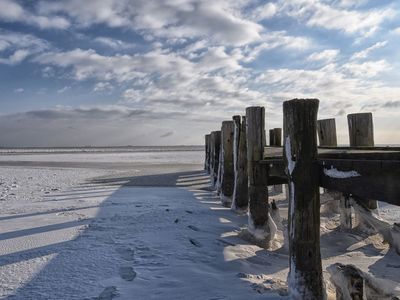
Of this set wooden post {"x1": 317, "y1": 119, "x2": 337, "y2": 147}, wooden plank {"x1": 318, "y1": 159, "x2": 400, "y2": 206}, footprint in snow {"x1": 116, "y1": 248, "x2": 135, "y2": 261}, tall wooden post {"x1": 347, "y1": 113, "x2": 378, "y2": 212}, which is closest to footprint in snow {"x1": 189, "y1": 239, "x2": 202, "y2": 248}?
footprint in snow {"x1": 116, "y1": 248, "x2": 135, "y2": 261}

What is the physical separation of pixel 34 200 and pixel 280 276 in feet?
21.8

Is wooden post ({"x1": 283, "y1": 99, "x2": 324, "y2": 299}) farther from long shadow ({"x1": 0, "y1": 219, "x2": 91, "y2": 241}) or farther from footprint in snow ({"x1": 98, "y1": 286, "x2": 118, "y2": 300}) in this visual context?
long shadow ({"x1": 0, "y1": 219, "x2": 91, "y2": 241})

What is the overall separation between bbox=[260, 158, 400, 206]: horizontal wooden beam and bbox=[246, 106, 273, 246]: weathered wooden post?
247 cm

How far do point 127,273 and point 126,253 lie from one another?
2.23ft

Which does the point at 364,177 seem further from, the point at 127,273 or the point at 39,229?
the point at 39,229

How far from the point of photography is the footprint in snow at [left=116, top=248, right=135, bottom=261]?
4559 millimetres

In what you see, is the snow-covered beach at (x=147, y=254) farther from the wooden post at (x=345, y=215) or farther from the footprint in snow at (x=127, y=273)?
the wooden post at (x=345, y=215)

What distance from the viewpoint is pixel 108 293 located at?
3537 mm

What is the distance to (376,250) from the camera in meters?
5.91

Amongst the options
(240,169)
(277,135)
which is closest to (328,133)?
(240,169)

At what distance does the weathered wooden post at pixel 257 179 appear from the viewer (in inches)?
236

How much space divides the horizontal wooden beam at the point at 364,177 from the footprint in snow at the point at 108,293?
2039mm

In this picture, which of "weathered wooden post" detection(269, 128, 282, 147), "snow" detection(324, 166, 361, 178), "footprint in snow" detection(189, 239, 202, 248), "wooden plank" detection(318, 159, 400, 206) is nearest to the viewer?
"wooden plank" detection(318, 159, 400, 206)

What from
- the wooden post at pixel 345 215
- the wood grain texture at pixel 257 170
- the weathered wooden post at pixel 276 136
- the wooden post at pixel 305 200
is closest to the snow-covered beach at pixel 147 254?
the wooden post at pixel 345 215
